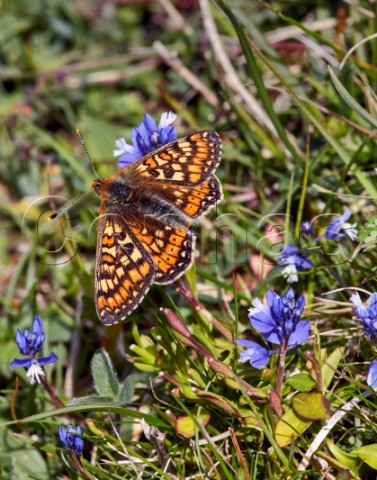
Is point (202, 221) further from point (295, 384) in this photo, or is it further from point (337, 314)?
point (295, 384)

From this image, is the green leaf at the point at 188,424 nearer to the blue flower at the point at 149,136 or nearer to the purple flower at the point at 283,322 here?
the purple flower at the point at 283,322

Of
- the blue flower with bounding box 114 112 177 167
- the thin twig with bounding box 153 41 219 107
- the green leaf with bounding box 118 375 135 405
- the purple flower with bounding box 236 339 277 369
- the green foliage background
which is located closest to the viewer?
the purple flower with bounding box 236 339 277 369

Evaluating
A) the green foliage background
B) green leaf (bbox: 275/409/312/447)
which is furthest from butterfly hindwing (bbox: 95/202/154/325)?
green leaf (bbox: 275/409/312/447)

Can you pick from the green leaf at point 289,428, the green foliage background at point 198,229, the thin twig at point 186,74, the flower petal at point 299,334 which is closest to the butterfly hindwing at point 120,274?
the green foliage background at point 198,229

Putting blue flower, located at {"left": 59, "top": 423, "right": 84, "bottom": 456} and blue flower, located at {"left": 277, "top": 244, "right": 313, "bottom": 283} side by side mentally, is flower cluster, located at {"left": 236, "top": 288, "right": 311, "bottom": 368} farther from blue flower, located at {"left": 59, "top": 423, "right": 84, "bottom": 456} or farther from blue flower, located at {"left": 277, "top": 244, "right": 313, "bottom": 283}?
blue flower, located at {"left": 59, "top": 423, "right": 84, "bottom": 456}

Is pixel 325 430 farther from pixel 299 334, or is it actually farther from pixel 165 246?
pixel 165 246

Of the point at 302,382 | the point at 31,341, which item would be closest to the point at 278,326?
the point at 302,382

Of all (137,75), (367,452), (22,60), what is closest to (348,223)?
(367,452)
